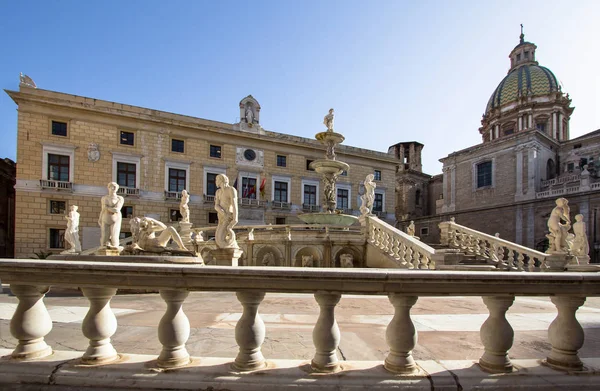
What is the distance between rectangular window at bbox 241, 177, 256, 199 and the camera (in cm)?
2773

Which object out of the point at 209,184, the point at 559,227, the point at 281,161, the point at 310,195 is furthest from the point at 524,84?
the point at 209,184

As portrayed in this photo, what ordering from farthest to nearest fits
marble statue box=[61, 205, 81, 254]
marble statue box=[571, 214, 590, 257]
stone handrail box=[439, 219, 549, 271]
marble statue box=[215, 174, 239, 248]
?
marble statue box=[61, 205, 81, 254] < marble statue box=[571, 214, 590, 257] < stone handrail box=[439, 219, 549, 271] < marble statue box=[215, 174, 239, 248]

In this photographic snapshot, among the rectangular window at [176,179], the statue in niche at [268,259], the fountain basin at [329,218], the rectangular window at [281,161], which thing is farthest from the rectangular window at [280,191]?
the statue in niche at [268,259]

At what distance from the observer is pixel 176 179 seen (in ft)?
86.0

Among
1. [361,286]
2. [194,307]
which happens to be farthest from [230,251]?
[361,286]

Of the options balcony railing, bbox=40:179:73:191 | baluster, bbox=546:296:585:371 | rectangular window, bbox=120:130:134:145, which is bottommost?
baluster, bbox=546:296:585:371

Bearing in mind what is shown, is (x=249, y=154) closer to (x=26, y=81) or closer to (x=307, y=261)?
(x=26, y=81)

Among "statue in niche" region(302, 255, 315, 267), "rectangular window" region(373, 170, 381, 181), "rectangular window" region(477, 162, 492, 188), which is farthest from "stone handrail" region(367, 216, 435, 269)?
"rectangular window" region(477, 162, 492, 188)

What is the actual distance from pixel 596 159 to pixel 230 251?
117ft

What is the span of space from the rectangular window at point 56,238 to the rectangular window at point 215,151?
40.2 ft

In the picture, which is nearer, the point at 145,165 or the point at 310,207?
the point at 145,165

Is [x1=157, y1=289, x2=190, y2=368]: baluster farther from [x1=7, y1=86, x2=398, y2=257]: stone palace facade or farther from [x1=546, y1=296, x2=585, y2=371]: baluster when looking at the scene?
[x1=7, y1=86, x2=398, y2=257]: stone palace facade

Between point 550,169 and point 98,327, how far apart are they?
131ft

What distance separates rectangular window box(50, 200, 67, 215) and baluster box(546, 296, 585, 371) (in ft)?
88.5
